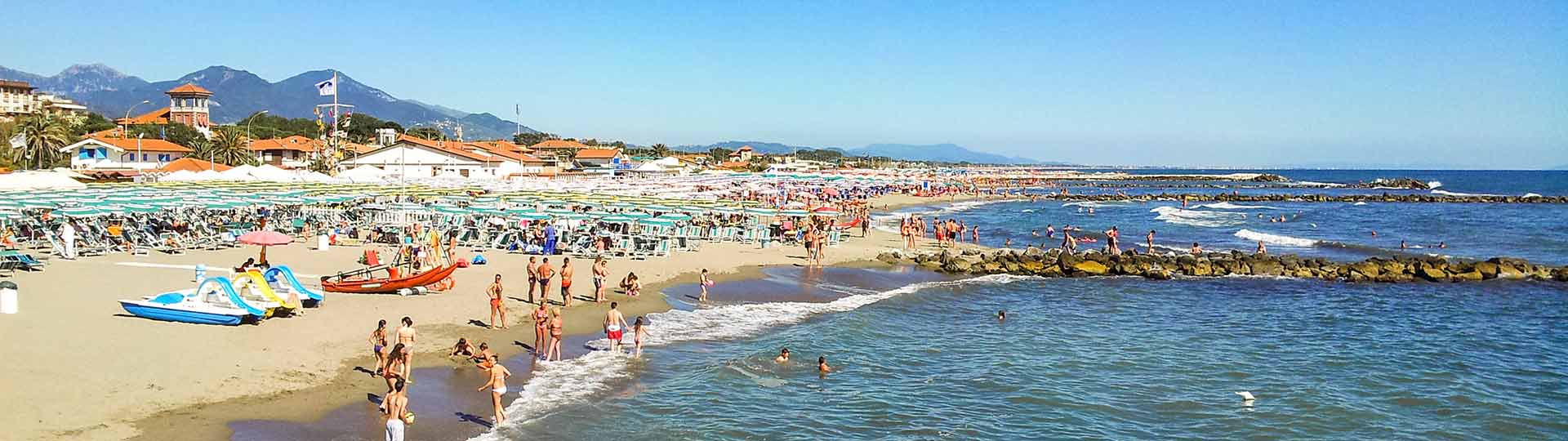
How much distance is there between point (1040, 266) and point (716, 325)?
43.3 feet

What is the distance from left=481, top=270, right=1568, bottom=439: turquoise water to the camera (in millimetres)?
11656

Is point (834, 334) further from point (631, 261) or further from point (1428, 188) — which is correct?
point (1428, 188)

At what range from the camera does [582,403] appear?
11766 mm

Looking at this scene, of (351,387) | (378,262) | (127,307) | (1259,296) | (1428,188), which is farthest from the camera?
(1428,188)

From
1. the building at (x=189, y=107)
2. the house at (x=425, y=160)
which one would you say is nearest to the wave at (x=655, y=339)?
the house at (x=425, y=160)

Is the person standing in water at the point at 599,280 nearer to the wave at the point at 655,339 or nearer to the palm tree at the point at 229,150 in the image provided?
the wave at the point at 655,339

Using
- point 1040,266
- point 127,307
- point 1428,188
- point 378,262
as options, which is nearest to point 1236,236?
point 1040,266

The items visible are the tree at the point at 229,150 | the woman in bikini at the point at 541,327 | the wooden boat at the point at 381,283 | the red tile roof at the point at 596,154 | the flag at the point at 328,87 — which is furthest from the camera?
the red tile roof at the point at 596,154

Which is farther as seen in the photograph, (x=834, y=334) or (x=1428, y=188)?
(x=1428, y=188)

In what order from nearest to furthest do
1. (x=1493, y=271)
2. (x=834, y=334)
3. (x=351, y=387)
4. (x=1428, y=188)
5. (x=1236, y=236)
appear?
(x=351, y=387)
(x=834, y=334)
(x=1493, y=271)
(x=1236, y=236)
(x=1428, y=188)

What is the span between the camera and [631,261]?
2472 cm

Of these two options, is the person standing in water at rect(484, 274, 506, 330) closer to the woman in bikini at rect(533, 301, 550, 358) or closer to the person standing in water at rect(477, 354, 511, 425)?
the woman in bikini at rect(533, 301, 550, 358)

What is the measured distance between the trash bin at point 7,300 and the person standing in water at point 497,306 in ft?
20.4

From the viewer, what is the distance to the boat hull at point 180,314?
13625 millimetres
